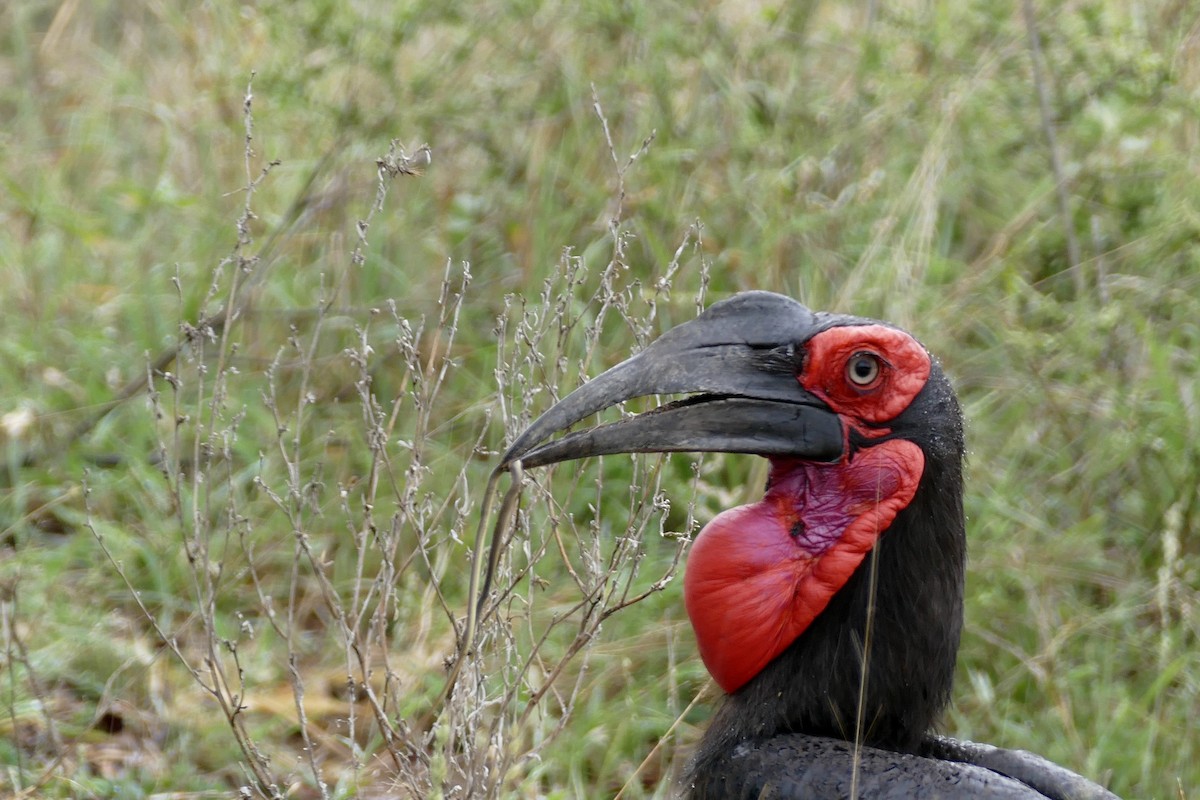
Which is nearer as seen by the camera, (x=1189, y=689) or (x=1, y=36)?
(x=1189, y=689)

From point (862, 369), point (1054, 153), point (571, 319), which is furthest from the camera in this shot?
point (1054, 153)

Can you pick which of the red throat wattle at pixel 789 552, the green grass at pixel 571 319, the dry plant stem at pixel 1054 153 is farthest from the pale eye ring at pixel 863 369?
the dry plant stem at pixel 1054 153

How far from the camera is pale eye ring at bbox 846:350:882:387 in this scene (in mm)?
2529

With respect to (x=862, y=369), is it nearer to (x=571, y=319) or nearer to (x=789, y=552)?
(x=789, y=552)

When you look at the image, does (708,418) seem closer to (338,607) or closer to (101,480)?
(338,607)

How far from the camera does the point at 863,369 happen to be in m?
2.53

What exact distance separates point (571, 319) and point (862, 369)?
909mm

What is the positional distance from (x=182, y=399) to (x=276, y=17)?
1145 mm

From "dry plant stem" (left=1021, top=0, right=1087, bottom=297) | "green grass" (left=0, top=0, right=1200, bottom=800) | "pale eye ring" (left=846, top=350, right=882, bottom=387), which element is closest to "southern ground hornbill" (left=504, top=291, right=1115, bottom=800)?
"pale eye ring" (left=846, top=350, right=882, bottom=387)

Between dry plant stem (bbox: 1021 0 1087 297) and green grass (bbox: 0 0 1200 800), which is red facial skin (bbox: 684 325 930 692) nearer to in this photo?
green grass (bbox: 0 0 1200 800)

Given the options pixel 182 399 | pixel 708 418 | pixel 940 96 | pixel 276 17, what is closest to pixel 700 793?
pixel 708 418

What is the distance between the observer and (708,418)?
2494 millimetres

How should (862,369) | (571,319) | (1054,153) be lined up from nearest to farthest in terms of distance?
1. (862,369)
2. (571,319)
3. (1054,153)

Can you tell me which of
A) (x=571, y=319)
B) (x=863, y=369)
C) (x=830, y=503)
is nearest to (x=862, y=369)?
(x=863, y=369)
